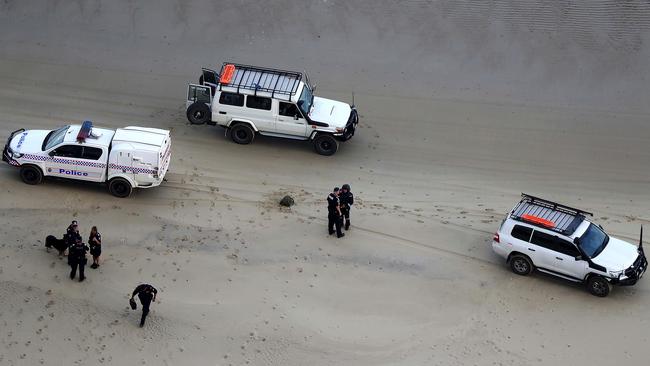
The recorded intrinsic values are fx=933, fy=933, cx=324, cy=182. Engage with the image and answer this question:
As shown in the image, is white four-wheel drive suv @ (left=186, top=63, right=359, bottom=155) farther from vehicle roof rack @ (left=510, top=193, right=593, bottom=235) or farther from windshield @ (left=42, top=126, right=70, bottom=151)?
vehicle roof rack @ (left=510, top=193, right=593, bottom=235)

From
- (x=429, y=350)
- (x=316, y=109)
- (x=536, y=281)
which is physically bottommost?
(x=429, y=350)

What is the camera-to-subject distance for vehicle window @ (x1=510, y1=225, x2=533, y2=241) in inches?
781

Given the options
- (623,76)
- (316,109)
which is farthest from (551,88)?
(316,109)

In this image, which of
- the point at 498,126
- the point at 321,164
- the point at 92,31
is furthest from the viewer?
the point at 92,31

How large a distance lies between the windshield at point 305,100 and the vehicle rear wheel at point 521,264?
23.4ft

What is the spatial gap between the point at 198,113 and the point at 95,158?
4.65m

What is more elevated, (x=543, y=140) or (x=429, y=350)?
(x=543, y=140)

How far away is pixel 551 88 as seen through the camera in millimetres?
27906

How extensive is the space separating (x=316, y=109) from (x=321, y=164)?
1588 millimetres

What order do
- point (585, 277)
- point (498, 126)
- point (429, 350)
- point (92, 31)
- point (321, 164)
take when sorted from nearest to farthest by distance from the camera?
point (429, 350)
point (585, 277)
point (321, 164)
point (498, 126)
point (92, 31)

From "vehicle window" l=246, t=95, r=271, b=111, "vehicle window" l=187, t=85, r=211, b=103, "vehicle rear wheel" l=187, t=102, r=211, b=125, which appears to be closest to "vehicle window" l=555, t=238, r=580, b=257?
"vehicle window" l=246, t=95, r=271, b=111

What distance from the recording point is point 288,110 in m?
24.3

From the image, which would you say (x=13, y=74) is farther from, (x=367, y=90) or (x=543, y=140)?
(x=543, y=140)

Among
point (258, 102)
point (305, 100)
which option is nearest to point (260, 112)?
point (258, 102)
